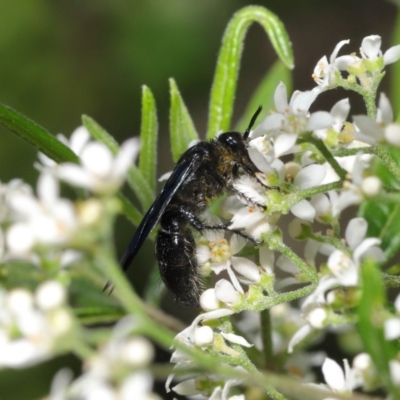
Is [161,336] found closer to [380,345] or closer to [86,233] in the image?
[86,233]

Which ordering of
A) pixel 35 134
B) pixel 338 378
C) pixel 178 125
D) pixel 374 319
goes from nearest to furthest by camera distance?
pixel 374 319 → pixel 338 378 → pixel 35 134 → pixel 178 125

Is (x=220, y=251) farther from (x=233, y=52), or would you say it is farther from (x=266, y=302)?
(x=233, y=52)

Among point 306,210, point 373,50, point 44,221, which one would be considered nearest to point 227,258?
point 306,210

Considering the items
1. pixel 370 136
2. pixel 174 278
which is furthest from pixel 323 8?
pixel 370 136

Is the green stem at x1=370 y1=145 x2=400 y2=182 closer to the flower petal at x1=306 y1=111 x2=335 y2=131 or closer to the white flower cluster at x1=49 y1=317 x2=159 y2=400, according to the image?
the flower petal at x1=306 y1=111 x2=335 y2=131

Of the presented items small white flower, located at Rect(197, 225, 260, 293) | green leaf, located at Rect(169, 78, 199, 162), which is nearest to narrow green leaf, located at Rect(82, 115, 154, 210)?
green leaf, located at Rect(169, 78, 199, 162)

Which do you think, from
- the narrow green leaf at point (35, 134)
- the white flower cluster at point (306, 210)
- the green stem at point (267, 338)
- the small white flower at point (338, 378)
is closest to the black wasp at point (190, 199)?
the white flower cluster at point (306, 210)
